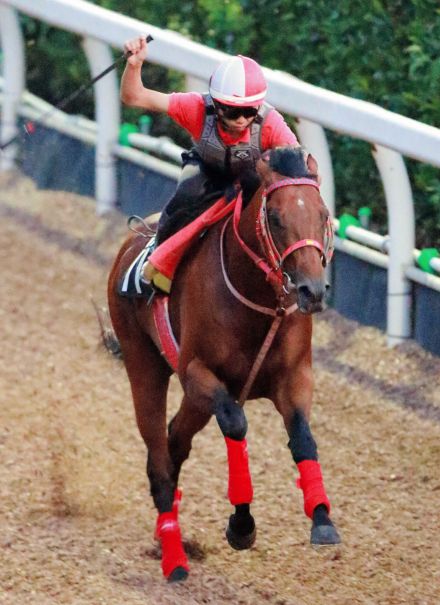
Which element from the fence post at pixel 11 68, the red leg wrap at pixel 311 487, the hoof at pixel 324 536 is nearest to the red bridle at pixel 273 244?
the red leg wrap at pixel 311 487

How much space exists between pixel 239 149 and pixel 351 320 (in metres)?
2.91

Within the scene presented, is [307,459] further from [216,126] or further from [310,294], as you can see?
[216,126]

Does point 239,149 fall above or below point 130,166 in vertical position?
above

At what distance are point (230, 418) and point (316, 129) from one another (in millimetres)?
3257

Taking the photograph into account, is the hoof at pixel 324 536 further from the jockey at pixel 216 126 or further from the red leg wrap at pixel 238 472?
the jockey at pixel 216 126

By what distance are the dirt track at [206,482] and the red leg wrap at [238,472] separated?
491 millimetres

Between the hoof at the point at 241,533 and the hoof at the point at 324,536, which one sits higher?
the hoof at the point at 324,536

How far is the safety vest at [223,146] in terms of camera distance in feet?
19.2

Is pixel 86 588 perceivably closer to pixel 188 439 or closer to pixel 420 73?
pixel 188 439

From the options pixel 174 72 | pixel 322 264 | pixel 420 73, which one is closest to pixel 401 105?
pixel 420 73

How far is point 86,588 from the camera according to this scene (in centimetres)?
594

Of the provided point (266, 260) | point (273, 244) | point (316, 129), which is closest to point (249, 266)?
point (266, 260)

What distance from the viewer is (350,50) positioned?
8.93 meters

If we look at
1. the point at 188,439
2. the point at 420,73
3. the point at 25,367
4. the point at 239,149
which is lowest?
the point at 25,367
